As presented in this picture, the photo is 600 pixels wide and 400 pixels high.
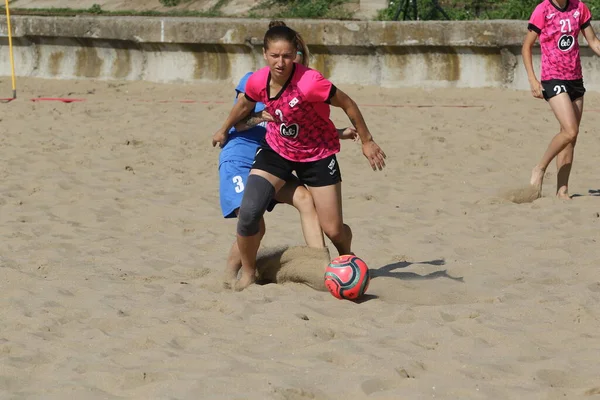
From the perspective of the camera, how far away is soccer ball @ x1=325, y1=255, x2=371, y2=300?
5332mm

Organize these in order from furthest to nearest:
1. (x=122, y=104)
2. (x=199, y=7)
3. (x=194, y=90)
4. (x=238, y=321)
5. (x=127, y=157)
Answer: (x=199, y=7) < (x=194, y=90) < (x=122, y=104) < (x=127, y=157) < (x=238, y=321)

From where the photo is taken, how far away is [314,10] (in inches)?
633

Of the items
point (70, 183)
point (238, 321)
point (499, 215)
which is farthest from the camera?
point (70, 183)

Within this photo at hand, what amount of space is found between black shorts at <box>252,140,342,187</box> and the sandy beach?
628mm

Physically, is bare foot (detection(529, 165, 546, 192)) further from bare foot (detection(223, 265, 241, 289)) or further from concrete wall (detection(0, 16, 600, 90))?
concrete wall (detection(0, 16, 600, 90))

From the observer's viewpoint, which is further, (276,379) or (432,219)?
(432,219)

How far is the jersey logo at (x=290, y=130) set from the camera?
5.50 metres

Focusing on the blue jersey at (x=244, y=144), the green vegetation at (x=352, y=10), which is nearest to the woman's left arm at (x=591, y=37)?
the blue jersey at (x=244, y=144)

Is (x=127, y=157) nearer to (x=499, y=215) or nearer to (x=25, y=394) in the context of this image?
(x=499, y=215)

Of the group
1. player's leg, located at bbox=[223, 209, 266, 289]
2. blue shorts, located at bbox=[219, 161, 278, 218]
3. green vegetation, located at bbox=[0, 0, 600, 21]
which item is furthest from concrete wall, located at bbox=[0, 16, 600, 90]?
player's leg, located at bbox=[223, 209, 266, 289]

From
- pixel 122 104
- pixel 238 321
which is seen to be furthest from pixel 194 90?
pixel 238 321

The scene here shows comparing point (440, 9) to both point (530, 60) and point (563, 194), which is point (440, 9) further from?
point (563, 194)

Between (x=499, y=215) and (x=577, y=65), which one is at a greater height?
(x=577, y=65)

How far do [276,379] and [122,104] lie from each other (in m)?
9.37
